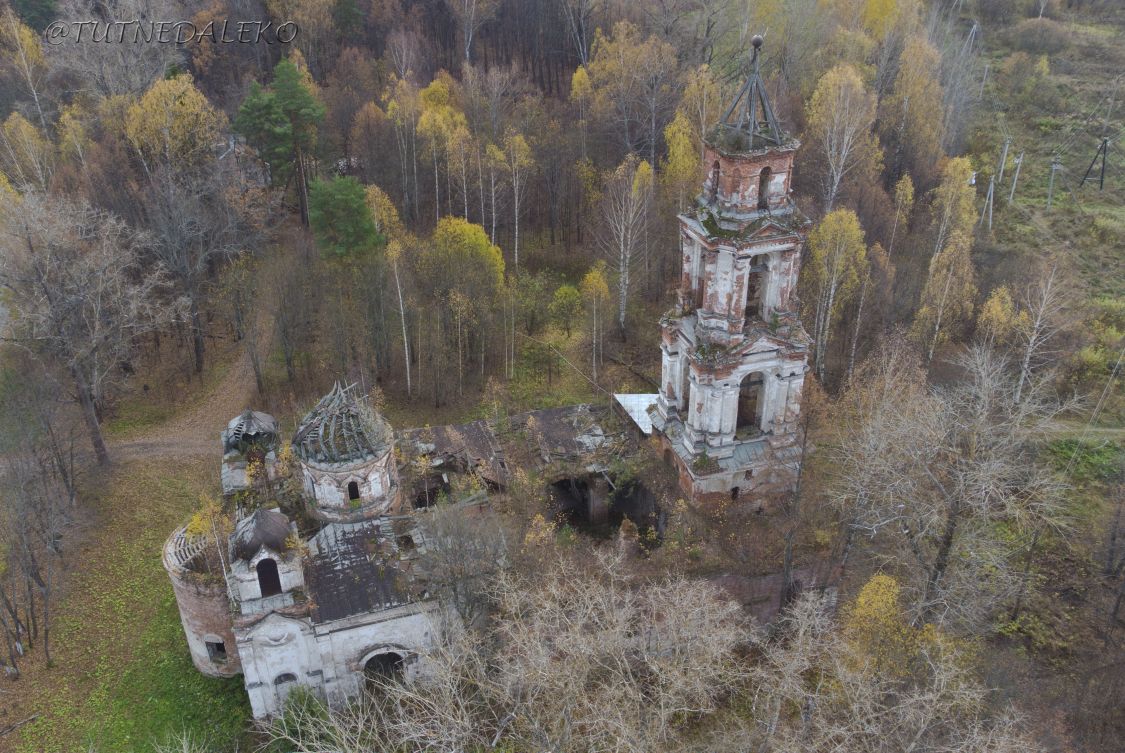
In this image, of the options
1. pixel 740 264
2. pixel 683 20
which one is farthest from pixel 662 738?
pixel 683 20

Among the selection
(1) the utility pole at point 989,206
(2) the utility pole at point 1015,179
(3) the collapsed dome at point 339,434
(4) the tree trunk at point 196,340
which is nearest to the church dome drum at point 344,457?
(3) the collapsed dome at point 339,434


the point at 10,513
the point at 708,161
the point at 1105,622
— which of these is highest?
the point at 708,161

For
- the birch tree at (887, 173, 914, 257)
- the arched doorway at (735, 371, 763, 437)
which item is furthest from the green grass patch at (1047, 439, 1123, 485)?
the arched doorway at (735, 371, 763, 437)

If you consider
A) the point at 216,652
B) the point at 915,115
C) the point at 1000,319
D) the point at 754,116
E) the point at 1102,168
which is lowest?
the point at 216,652

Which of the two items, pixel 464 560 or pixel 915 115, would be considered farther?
pixel 915 115

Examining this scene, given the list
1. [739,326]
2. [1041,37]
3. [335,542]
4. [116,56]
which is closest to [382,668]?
[335,542]

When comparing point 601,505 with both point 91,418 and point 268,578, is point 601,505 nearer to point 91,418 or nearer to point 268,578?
point 268,578

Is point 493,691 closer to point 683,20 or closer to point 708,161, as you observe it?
Answer: point 708,161

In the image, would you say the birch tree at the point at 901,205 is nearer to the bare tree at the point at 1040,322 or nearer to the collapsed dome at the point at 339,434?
the bare tree at the point at 1040,322
